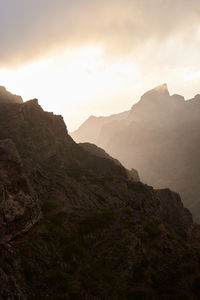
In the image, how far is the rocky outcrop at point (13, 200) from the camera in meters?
32.5

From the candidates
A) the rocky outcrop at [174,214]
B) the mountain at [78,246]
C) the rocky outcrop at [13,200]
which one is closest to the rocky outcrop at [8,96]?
the mountain at [78,246]

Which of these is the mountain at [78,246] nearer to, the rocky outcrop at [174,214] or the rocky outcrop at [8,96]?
the rocky outcrop at [174,214]

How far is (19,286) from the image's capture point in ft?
95.9

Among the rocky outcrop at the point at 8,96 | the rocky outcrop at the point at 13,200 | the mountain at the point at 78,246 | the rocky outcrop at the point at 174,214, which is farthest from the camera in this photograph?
the rocky outcrop at the point at 8,96

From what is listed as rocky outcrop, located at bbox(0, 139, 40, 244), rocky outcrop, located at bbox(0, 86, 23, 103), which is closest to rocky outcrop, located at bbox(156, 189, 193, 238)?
rocky outcrop, located at bbox(0, 139, 40, 244)

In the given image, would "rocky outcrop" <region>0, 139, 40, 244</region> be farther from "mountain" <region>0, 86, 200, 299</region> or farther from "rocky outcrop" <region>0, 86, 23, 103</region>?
"rocky outcrop" <region>0, 86, 23, 103</region>

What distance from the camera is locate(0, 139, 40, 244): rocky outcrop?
32.5 metres

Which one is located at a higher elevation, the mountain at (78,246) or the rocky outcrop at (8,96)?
the rocky outcrop at (8,96)

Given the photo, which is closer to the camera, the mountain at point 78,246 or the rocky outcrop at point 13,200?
the rocky outcrop at point 13,200

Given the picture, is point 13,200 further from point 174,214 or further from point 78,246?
point 174,214

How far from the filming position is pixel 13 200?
34438 millimetres

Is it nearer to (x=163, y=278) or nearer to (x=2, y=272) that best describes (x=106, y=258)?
(x=163, y=278)

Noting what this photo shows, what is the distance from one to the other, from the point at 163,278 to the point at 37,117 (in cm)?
6794

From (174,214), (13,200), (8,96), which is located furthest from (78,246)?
(8,96)
